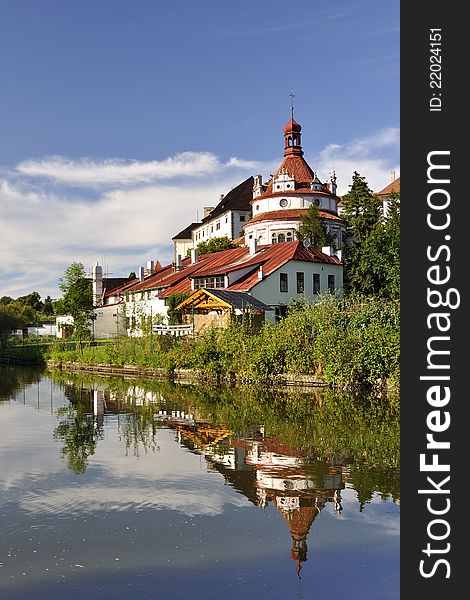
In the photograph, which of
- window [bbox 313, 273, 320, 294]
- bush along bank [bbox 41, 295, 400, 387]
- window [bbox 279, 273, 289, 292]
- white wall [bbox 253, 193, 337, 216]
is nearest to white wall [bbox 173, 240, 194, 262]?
white wall [bbox 253, 193, 337, 216]

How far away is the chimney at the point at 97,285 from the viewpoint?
73.9 meters

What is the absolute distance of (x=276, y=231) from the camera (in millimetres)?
59062

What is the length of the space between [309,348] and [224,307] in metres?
10.1

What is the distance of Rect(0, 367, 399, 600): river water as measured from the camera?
25.7 feet

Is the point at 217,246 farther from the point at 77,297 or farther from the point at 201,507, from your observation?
the point at 201,507

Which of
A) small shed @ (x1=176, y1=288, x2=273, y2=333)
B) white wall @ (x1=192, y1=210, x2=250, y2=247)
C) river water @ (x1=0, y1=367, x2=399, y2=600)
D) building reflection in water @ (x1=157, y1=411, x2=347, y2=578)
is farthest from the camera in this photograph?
white wall @ (x1=192, y1=210, x2=250, y2=247)

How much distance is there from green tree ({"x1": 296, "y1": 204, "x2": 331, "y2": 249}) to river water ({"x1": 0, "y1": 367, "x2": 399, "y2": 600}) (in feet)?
106

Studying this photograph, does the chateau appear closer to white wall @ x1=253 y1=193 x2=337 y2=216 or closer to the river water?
white wall @ x1=253 y1=193 x2=337 y2=216

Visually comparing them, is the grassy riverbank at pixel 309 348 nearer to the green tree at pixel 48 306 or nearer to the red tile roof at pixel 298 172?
the red tile roof at pixel 298 172

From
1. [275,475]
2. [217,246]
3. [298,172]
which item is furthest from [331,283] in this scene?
[275,475]

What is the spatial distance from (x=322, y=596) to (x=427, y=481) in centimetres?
193

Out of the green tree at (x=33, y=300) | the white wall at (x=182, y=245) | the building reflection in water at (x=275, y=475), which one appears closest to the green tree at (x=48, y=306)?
the green tree at (x=33, y=300)

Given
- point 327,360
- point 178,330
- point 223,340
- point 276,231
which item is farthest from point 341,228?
Answer: point 327,360

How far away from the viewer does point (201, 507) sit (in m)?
10.6
